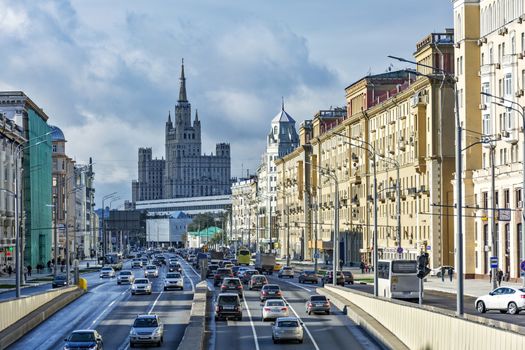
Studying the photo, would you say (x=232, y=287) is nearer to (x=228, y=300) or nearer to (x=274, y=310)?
(x=228, y=300)

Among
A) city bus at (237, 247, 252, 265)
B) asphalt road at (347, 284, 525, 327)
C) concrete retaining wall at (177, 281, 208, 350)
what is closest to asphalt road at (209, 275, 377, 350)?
concrete retaining wall at (177, 281, 208, 350)

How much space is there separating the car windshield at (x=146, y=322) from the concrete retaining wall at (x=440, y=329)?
9.90m

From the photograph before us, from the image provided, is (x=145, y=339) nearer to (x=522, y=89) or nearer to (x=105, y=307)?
(x=105, y=307)

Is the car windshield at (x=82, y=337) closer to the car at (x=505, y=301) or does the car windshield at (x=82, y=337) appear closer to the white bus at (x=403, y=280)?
the car at (x=505, y=301)

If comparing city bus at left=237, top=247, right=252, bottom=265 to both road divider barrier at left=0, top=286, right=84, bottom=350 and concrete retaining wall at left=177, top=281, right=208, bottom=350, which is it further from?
concrete retaining wall at left=177, top=281, right=208, bottom=350

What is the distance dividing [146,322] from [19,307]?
36.2 feet

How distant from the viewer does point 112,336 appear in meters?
52.9

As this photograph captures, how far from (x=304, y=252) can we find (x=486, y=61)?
338ft

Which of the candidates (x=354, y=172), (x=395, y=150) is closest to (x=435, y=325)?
(x=395, y=150)

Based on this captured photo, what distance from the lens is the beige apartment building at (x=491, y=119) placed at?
88.3m

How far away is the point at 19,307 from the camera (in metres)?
57.5

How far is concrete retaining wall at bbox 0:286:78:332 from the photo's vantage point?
52.0 meters

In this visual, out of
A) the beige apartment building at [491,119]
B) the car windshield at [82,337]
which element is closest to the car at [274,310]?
the car windshield at [82,337]

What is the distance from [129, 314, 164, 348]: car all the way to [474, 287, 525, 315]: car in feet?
Result: 58.2
